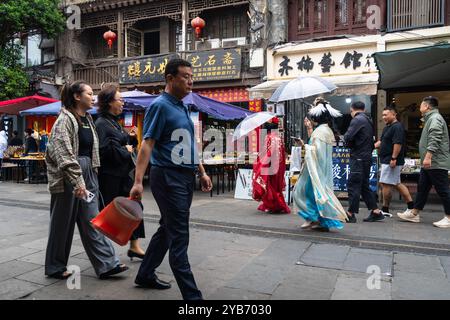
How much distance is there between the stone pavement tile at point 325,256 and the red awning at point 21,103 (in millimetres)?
11408

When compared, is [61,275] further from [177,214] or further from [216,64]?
[216,64]

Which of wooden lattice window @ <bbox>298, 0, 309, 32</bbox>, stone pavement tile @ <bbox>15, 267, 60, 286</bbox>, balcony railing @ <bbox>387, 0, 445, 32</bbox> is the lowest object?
stone pavement tile @ <bbox>15, 267, 60, 286</bbox>

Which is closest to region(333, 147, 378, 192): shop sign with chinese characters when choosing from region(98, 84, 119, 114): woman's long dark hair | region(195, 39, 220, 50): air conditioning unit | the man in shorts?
the man in shorts

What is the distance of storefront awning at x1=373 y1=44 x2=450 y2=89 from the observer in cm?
779

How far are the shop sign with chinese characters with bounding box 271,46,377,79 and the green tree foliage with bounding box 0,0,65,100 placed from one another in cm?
913

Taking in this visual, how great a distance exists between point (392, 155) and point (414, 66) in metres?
3.02

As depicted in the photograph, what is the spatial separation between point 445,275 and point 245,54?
35.3 ft

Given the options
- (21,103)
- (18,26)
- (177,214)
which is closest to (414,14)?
(177,214)

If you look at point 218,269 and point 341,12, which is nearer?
point 218,269

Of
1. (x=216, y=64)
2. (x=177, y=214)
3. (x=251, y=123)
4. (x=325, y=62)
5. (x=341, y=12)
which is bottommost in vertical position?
(x=177, y=214)

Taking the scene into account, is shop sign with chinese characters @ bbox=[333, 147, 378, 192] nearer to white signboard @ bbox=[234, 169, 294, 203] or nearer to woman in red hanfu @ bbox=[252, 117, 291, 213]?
woman in red hanfu @ bbox=[252, 117, 291, 213]

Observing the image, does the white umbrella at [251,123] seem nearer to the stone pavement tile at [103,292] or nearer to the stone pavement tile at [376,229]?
the stone pavement tile at [376,229]

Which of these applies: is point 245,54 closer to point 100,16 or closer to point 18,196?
point 100,16

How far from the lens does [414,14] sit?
10891 millimetres
